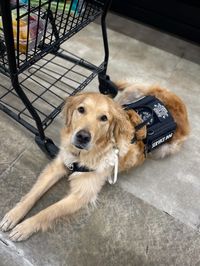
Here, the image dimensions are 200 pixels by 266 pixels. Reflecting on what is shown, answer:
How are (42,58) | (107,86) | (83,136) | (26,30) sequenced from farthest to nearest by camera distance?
(107,86) → (42,58) → (26,30) → (83,136)

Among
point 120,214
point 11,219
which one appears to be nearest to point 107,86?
point 120,214

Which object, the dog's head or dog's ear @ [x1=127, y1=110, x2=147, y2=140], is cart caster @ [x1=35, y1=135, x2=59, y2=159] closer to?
the dog's head

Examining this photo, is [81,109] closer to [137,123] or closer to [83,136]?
[83,136]

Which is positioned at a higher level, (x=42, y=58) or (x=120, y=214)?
(x=42, y=58)

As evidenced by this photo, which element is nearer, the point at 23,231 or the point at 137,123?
the point at 23,231

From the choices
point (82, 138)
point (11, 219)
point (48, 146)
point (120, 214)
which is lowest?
point (120, 214)

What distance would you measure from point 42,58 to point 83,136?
0.75 meters

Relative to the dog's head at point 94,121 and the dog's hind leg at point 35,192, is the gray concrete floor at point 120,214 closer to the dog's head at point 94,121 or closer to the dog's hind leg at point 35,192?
the dog's hind leg at point 35,192

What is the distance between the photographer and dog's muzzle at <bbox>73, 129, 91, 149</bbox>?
1.68 m

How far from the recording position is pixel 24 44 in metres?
1.79

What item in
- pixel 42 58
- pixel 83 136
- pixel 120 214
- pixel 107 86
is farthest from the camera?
pixel 107 86

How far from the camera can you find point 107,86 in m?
2.50

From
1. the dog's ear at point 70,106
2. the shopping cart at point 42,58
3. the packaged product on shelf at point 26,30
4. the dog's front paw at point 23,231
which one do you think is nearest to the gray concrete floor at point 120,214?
the dog's front paw at point 23,231

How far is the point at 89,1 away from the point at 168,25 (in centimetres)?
148
